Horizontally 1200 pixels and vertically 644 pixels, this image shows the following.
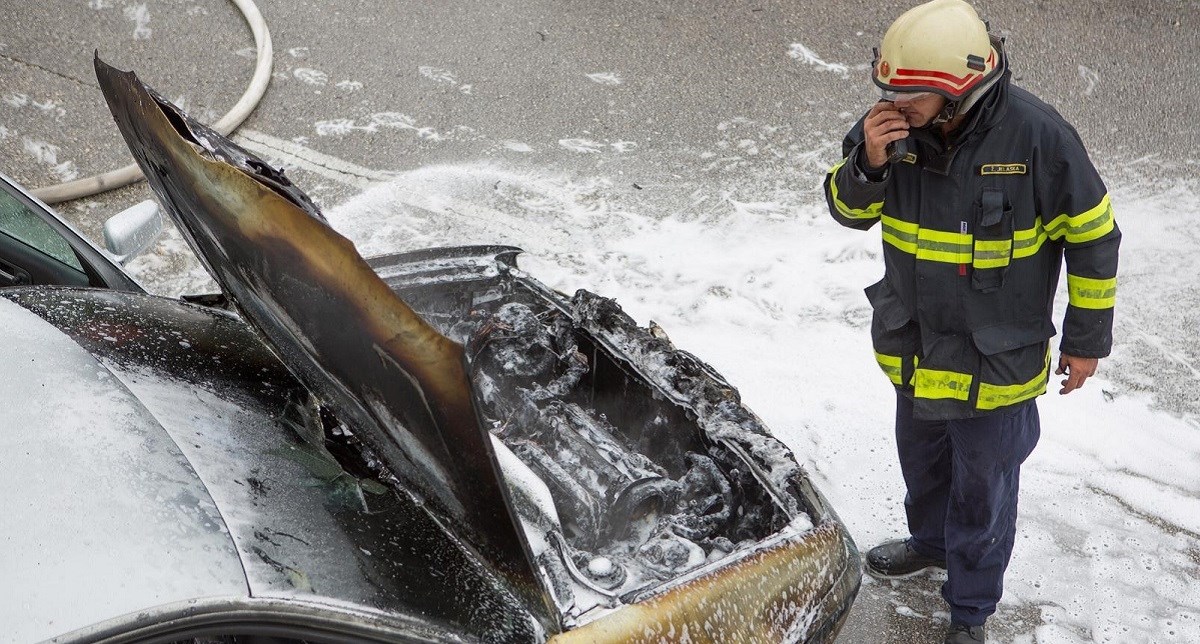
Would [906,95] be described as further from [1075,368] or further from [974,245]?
[1075,368]

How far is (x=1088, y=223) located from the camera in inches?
106

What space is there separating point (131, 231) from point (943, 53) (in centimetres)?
261

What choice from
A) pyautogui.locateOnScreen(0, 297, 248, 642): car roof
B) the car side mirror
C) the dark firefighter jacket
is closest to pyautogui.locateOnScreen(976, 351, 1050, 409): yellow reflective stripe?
the dark firefighter jacket

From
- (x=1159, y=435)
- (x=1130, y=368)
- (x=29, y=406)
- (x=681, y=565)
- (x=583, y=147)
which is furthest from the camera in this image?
(x=583, y=147)

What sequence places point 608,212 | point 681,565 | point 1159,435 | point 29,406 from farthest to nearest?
point 608,212 < point 1159,435 < point 681,565 < point 29,406

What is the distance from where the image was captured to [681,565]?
2.65 m

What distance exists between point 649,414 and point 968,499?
3.33 ft

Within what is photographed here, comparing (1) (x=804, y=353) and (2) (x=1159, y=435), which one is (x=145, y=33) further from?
(2) (x=1159, y=435)

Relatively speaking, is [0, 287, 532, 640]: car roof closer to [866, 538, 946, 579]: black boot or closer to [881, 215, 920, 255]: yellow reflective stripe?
[881, 215, 920, 255]: yellow reflective stripe

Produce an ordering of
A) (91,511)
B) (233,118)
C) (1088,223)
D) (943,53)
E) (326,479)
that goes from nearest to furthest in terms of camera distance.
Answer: (91,511) < (326,479) < (943,53) < (1088,223) < (233,118)

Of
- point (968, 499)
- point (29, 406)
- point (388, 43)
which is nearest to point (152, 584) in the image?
point (29, 406)

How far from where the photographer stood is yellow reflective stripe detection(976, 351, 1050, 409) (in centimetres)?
290

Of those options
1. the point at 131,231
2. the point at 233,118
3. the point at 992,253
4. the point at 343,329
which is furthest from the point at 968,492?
the point at 233,118

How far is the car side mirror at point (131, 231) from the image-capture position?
3.40m
